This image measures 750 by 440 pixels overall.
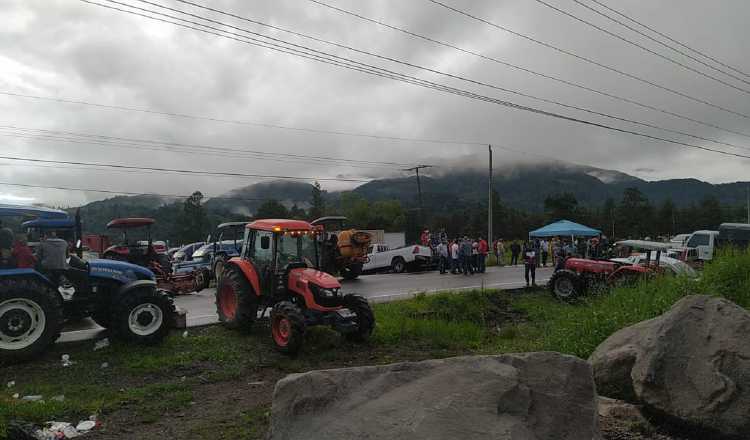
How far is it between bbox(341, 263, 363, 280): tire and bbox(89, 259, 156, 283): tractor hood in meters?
12.6

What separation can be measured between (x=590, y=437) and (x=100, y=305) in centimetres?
853

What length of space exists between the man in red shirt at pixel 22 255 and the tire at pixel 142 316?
1401 mm

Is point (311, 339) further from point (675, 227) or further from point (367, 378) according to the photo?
point (675, 227)

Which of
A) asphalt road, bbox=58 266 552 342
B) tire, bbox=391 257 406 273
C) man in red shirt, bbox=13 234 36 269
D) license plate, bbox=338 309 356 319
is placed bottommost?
asphalt road, bbox=58 266 552 342

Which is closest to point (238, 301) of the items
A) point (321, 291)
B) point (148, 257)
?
point (321, 291)

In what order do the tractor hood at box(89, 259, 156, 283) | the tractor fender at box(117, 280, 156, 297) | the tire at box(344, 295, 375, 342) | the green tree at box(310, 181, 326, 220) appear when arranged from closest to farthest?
the tractor fender at box(117, 280, 156, 297), the tractor hood at box(89, 259, 156, 283), the tire at box(344, 295, 375, 342), the green tree at box(310, 181, 326, 220)

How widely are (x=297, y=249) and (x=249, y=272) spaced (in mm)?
999

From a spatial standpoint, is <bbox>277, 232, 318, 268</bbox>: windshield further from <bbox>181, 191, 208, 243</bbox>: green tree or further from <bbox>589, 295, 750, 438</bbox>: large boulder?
<bbox>181, 191, 208, 243</bbox>: green tree

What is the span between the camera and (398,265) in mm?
26859

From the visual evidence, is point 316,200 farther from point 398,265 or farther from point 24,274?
point 24,274

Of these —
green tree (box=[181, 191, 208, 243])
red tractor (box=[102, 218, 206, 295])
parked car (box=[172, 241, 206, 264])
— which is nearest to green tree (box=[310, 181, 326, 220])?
green tree (box=[181, 191, 208, 243])

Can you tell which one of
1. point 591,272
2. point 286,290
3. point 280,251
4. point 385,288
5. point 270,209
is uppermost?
point 270,209

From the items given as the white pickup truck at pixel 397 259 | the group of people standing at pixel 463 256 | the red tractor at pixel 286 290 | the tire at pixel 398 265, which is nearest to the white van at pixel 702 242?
the group of people standing at pixel 463 256

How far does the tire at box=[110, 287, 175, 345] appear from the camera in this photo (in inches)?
363
